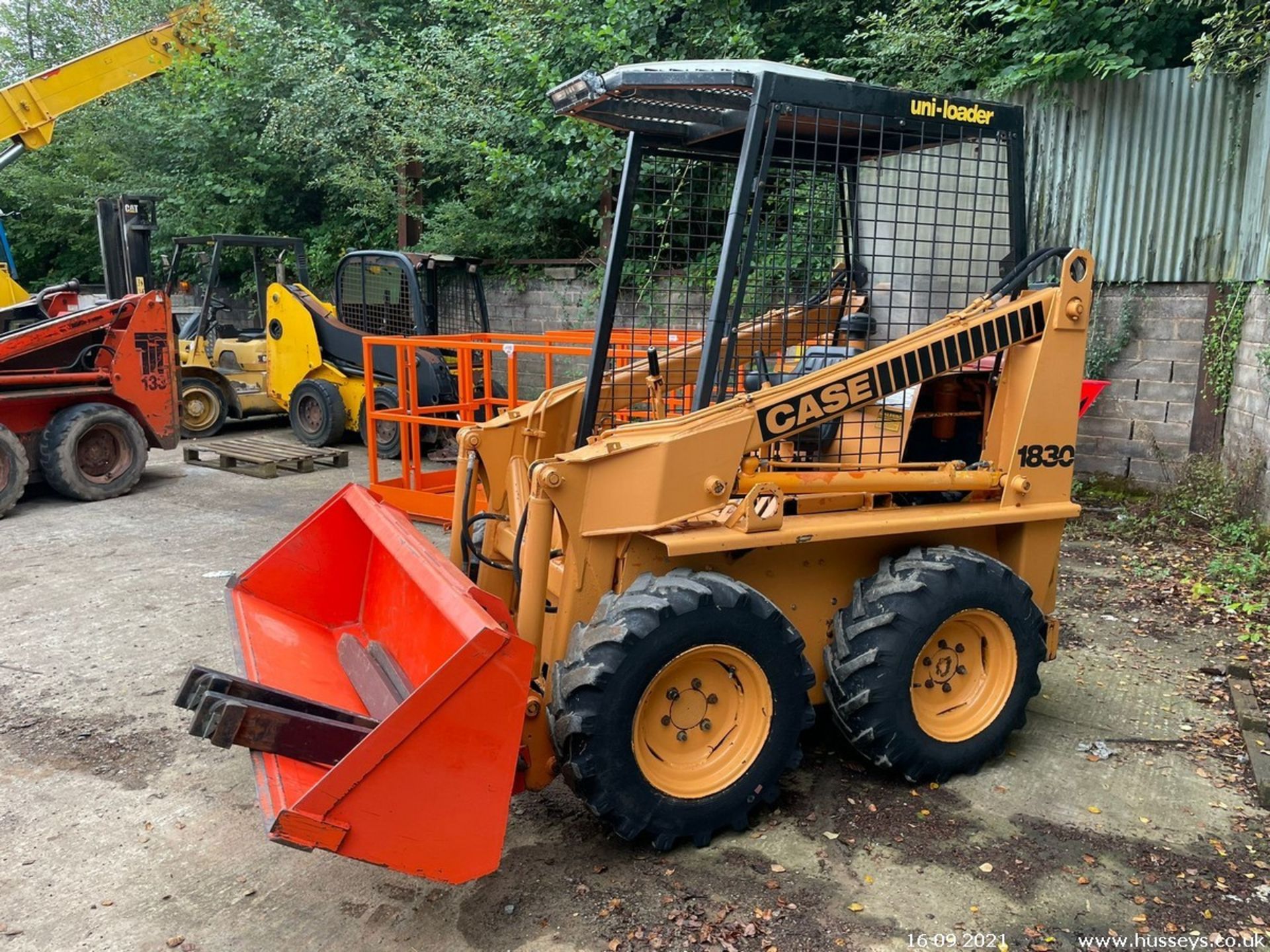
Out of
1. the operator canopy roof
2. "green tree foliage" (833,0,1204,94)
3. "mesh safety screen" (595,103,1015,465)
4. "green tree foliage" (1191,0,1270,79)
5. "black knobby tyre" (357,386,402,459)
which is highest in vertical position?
"green tree foliage" (833,0,1204,94)

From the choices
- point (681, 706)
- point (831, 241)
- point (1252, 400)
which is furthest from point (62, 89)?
point (1252, 400)

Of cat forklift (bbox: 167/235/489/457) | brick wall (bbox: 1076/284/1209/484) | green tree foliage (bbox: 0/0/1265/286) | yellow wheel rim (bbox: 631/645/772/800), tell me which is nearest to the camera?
yellow wheel rim (bbox: 631/645/772/800)

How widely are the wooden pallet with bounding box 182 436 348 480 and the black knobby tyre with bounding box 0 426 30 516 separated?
2114mm

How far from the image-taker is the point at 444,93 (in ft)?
41.2

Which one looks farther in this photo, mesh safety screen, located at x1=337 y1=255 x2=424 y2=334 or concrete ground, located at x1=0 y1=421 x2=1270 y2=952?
mesh safety screen, located at x1=337 y1=255 x2=424 y2=334

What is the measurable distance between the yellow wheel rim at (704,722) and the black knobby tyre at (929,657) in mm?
402

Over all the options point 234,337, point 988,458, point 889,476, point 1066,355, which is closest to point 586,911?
point 889,476

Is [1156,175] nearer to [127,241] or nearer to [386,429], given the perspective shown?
[386,429]

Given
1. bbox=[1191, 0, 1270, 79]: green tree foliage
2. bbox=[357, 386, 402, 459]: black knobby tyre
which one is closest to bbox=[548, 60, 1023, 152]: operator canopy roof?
bbox=[1191, 0, 1270, 79]: green tree foliage

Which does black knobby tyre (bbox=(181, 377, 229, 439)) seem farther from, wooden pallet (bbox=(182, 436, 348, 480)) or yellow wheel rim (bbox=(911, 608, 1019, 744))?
yellow wheel rim (bbox=(911, 608, 1019, 744))

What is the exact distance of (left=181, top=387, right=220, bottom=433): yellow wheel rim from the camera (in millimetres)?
11555

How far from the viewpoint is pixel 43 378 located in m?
7.92

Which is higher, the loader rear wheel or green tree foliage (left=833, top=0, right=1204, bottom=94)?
green tree foliage (left=833, top=0, right=1204, bottom=94)

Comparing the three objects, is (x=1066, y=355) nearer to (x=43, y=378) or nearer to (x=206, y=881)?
(x=206, y=881)
